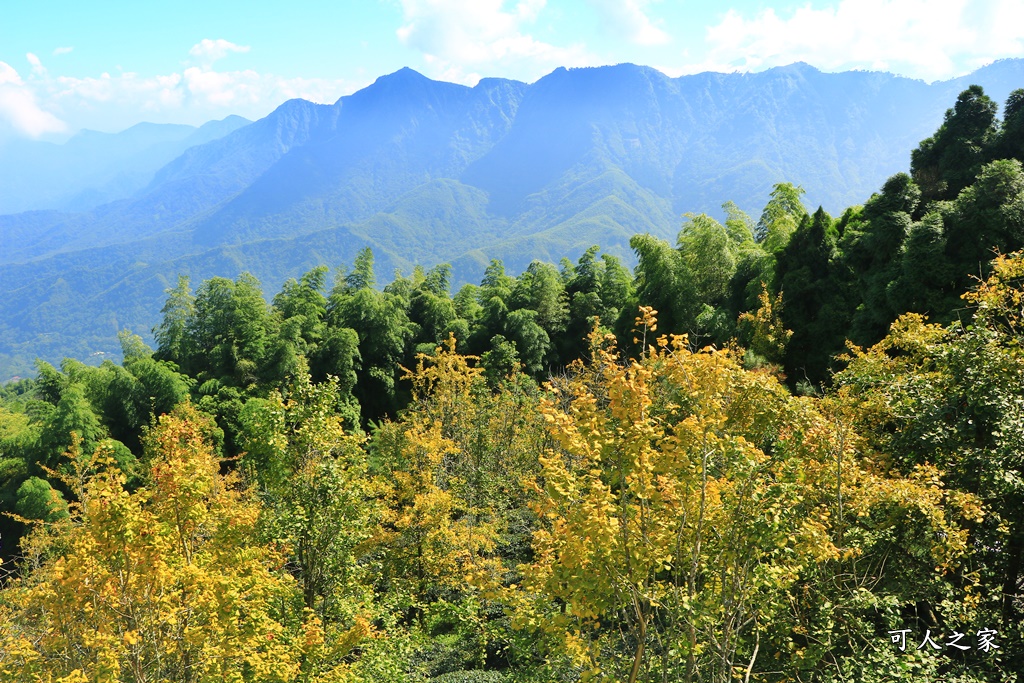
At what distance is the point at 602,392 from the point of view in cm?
1414

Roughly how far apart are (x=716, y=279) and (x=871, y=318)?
28.8 feet

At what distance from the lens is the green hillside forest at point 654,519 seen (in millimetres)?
5207

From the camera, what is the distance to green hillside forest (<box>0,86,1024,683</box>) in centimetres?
521

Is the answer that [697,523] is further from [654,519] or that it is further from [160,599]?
[160,599]

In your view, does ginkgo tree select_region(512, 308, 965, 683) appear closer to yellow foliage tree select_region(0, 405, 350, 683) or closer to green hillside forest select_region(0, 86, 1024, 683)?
green hillside forest select_region(0, 86, 1024, 683)

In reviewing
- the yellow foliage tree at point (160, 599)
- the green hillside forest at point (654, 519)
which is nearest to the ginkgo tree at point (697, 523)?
the green hillside forest at point (654, 519)

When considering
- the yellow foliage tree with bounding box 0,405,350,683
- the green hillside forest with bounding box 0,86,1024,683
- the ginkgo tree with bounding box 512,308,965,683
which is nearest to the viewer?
the ginkgo tree with bounding box 512,308,965,683

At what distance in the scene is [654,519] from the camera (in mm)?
5398

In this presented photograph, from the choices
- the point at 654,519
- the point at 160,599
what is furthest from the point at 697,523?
the point at 160,599

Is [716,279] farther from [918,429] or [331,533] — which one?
[331,533]

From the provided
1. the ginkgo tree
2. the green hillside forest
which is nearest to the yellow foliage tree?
the green hillside forest

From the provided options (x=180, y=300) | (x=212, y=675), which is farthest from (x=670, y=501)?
(x=180, y=300)

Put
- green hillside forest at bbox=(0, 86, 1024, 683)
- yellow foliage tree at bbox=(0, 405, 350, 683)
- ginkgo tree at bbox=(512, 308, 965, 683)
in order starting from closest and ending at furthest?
1. ginkgo tree at bbox=(512, 308, 965, 683)
2. green hillside forest at bbox=(0, 86, 1024, 683)
3. yellow foliage tree at bbox=(0, 405, 350, 683)

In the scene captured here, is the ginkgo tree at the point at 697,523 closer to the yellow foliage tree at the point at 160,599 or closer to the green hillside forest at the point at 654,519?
the green hillside forest at the point at 654,519
